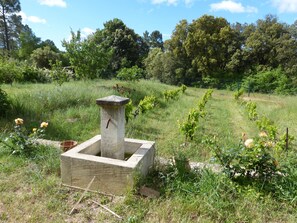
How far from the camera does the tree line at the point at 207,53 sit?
2272cm

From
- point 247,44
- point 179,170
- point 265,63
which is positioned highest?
point 247,44

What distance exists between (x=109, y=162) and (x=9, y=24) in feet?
114

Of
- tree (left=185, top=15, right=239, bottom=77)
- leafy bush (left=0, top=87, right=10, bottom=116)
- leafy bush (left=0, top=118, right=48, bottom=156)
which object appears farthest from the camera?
tree (left=185, top=15, right=239, bottom=77)

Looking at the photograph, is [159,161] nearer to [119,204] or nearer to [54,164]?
[119,204]

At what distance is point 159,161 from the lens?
10.3ft

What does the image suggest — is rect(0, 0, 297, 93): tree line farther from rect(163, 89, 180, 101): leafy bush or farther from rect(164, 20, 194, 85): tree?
rect(163, 89, 180, 101): leafy bush

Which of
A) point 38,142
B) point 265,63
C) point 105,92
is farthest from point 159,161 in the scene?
point 265,63

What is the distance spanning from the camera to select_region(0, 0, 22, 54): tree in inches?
1086

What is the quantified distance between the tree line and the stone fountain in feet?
66.9

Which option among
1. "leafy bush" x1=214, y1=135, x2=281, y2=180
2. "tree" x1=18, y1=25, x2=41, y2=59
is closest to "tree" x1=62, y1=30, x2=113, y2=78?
"leafy bush" x1=214, y1=135, x2=281, y2=180

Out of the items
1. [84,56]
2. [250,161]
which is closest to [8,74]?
[84,56]

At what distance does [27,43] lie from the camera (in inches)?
1095

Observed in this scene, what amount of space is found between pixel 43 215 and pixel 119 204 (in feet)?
2.47

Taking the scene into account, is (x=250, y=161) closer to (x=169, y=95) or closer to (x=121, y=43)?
(x=169, y=95)
